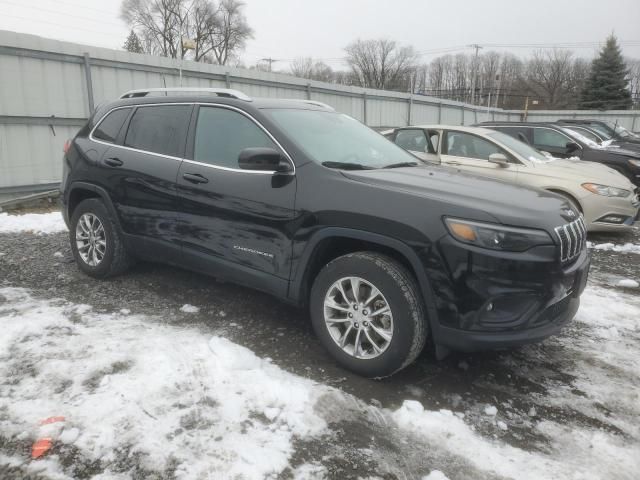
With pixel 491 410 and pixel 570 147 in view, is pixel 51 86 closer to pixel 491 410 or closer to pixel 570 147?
pixel 491 410

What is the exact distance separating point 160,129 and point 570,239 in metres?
3.28

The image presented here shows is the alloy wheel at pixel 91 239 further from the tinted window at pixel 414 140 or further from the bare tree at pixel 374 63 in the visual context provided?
the bare tree at pixel 374 63

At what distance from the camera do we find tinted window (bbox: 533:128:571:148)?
32.8 feet

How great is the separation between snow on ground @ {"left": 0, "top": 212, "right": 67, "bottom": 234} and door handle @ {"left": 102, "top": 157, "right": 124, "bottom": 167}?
2732 millimetres

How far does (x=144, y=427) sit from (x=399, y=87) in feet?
270

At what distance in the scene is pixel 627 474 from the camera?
2.32 m

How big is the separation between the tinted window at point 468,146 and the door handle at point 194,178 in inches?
195

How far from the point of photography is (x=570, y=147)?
9633 mm

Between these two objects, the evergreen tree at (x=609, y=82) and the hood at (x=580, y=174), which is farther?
the evergreen tree at (x=609, y=82)

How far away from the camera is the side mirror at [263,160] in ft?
10.5

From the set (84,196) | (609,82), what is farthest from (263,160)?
(609,82)

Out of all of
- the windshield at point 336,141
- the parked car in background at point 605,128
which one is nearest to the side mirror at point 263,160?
the windshield at point 336,141

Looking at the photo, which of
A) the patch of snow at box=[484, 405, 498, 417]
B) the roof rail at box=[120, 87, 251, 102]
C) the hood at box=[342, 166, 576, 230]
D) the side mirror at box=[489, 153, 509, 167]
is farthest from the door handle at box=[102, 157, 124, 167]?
the side mirror at box=[489, 153, 509, 167]

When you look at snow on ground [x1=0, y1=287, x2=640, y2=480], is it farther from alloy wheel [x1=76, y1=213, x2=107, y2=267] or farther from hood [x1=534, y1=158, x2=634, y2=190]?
hood [x1=534, y1=158, x2=634, y2=190]
